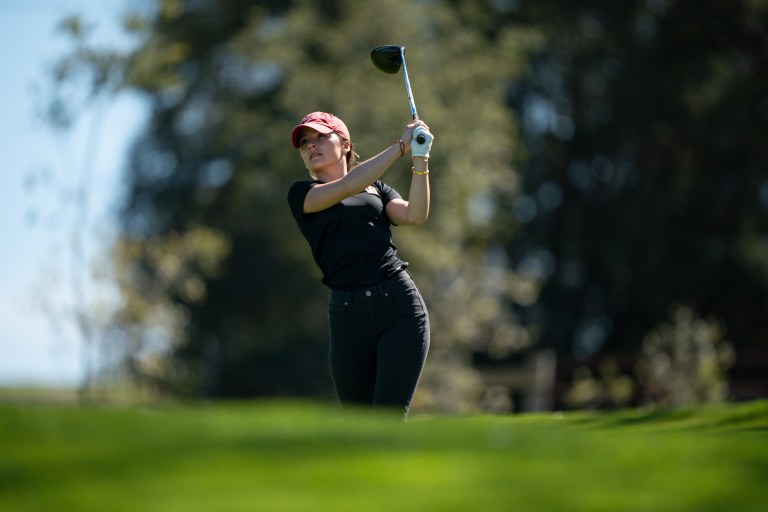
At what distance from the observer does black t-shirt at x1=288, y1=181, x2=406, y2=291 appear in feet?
20.3

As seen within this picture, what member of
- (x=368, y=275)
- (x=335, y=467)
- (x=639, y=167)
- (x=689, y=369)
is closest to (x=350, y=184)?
(x=368, y=275)

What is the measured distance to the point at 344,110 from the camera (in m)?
25.5

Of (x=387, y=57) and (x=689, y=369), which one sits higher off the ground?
(x=387, y=57)

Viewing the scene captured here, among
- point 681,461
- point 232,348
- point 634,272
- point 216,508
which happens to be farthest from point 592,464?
point 232,348

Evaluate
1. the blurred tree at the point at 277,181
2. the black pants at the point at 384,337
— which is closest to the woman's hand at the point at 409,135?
the black pants at the point at 384,337

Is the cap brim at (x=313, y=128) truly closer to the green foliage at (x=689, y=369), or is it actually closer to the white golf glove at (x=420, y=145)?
the white golf glove at (x=420, y=145)

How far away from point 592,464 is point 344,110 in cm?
2217

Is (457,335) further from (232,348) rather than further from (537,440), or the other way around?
(537,440)

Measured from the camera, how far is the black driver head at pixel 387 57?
27.1ft

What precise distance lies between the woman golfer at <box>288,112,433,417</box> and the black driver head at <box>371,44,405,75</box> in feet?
6.18

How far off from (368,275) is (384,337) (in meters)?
0.31

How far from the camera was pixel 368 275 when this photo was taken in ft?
20.2

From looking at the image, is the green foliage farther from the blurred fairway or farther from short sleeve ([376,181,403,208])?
the blurred fairway

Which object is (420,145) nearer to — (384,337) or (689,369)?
(384,337)
